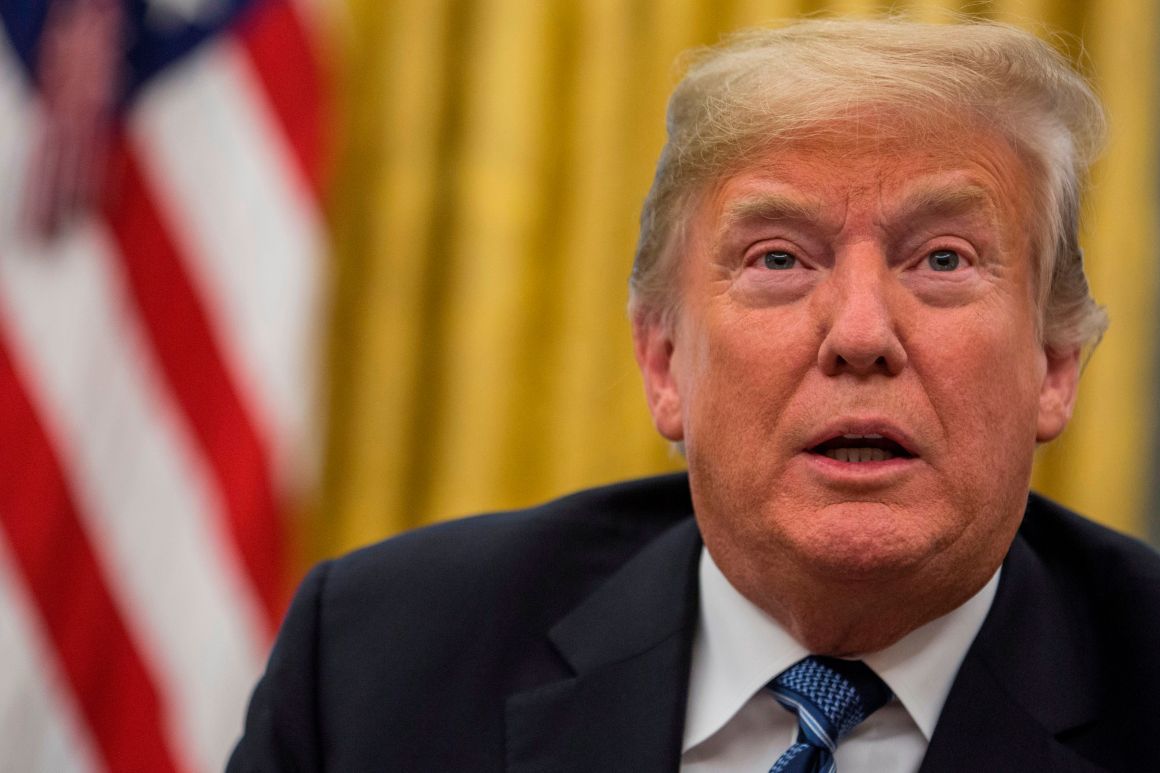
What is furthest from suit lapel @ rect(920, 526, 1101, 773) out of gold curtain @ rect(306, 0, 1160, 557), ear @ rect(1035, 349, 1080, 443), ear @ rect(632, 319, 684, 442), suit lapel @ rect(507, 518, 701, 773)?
gold curtain @ rect(306, 0, 1160, 557)

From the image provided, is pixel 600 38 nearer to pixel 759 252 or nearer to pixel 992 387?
pixel 759 252

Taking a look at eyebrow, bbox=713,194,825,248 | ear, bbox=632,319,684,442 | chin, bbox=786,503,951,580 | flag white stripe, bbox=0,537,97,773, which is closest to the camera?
chin, bbox=786,503,951,580

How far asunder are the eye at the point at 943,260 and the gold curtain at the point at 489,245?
4.49 ft

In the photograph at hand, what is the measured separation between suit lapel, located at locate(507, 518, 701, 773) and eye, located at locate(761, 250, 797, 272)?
39cm

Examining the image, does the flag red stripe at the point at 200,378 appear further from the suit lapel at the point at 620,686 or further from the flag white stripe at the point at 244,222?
the suit lapel at the point at 620,686

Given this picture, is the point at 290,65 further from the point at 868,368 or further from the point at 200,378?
the point at 868,368

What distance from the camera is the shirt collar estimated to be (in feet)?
4.64

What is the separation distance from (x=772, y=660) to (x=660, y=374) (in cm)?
36

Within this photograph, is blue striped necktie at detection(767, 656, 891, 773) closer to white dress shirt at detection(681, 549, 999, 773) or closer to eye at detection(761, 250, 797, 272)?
white dress shirt at detection(681, 549, 999, 773)

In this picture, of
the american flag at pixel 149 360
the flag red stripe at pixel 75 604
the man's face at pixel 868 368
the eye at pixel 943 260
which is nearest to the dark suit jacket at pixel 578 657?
the man's face at pixel 868 368

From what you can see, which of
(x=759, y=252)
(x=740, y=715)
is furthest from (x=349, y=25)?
(x=740, y=715)

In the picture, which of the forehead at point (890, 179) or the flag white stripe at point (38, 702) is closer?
the forehead at point (890, 179)

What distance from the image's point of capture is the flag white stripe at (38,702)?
2738 mm

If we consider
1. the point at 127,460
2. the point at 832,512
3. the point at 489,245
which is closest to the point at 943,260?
the point at 832,512
